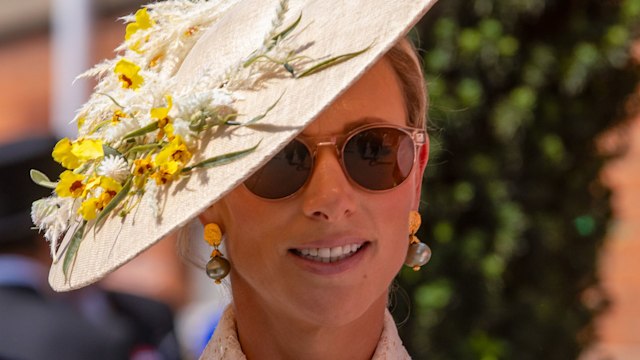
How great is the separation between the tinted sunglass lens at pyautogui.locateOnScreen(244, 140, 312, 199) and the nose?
0.06 feet

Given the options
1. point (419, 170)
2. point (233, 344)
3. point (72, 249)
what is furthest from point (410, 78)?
point (72, 249)

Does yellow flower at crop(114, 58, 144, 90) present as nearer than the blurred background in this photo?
Yes

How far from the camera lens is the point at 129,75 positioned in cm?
230

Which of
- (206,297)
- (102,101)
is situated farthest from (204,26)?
(206,297)

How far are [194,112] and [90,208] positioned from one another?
29 centimetres

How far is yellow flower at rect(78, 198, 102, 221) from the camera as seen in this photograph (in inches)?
86.0

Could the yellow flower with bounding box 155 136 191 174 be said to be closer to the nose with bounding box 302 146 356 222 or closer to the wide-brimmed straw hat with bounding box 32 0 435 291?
the wide-brimmed straw hat with bounding box 32 0 435 291

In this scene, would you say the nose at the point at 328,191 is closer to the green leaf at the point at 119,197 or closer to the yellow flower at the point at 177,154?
the yellow flower at the point at 177,154

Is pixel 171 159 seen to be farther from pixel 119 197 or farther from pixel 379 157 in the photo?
pixel 379 157

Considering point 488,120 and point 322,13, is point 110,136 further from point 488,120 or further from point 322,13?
point 488,120

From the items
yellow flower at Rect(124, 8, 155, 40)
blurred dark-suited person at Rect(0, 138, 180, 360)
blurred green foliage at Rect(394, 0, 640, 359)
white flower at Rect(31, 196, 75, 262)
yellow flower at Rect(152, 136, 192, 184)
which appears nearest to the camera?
yellow flower at Rect(152, 136, 192, 184)

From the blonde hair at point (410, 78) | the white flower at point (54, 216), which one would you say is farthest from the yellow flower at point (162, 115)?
the blonde hair at point (410, 78)

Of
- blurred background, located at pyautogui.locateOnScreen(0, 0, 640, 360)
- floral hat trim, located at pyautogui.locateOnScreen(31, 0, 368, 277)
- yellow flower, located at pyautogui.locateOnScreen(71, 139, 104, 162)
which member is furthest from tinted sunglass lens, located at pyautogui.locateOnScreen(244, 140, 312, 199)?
blurred background, located at pyautogui.locateOnScreen(0, 0, 640, 360)

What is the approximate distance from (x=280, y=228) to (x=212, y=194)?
0.18 metres
